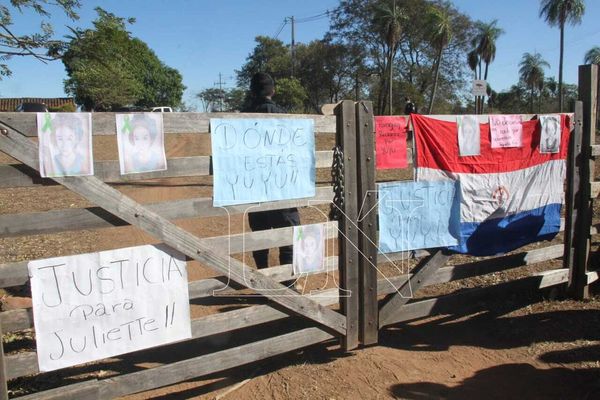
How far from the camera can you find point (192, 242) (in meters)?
3.17

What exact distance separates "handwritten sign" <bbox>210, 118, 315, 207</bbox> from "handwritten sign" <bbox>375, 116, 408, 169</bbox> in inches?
22.3

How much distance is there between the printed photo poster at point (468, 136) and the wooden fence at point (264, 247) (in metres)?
0.21

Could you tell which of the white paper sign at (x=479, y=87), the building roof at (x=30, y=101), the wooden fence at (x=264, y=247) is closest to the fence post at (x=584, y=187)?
the wooden fence at (x=264, y=247)

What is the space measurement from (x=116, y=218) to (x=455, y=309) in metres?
3.04

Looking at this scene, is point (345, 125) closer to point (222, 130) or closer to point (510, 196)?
point (222, 130)

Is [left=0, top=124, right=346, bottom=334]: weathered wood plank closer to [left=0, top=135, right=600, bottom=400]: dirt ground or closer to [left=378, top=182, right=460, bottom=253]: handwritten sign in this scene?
[left=0, top=135, right=600, bottom=400]: dirt ground

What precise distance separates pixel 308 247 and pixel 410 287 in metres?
1.01

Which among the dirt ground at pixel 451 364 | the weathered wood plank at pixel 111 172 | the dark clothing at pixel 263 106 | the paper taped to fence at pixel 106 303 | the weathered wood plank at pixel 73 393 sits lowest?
the dirt ground at pixel 451 364

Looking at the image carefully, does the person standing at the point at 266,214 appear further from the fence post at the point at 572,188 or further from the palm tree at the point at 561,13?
the palm tree at the point at 561,13

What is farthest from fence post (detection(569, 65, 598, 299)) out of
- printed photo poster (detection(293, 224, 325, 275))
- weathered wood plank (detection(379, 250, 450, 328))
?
printed photo poster (detection(293, 224, 325, 275))

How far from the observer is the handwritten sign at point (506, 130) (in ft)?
14.8

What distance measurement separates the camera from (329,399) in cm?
348

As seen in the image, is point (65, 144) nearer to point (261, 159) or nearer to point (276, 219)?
point (261, 159)

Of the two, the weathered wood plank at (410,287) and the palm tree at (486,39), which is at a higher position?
the palm tree at (486,39)
